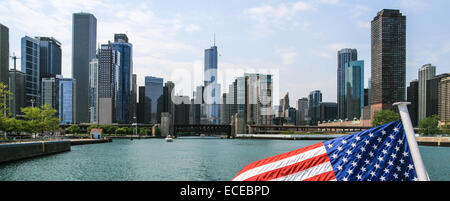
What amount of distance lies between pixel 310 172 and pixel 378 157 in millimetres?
973

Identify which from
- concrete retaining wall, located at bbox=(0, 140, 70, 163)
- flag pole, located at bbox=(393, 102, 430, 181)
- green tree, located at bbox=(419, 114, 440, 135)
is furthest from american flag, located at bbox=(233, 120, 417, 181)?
green tree, located at bbox=(419, 114, 440, 135)

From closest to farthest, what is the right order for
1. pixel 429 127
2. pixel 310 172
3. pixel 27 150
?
pixel 310 172, pixel 27 150, pixel 429 127

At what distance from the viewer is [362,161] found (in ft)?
15.7

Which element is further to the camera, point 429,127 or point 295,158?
point 429,127

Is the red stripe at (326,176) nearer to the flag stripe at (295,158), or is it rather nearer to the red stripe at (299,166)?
the red stripe at (299,166)

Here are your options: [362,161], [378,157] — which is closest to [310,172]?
[362,161]

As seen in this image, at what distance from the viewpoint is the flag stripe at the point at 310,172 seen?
4.87m

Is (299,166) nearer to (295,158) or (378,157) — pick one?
(295,158)

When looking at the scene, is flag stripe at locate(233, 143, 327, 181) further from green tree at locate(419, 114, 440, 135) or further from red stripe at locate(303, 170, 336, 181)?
green tree at locate(419, 114, 440, 135)

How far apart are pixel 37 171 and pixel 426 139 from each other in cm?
12705

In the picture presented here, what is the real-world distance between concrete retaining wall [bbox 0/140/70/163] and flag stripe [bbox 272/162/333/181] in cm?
5430
